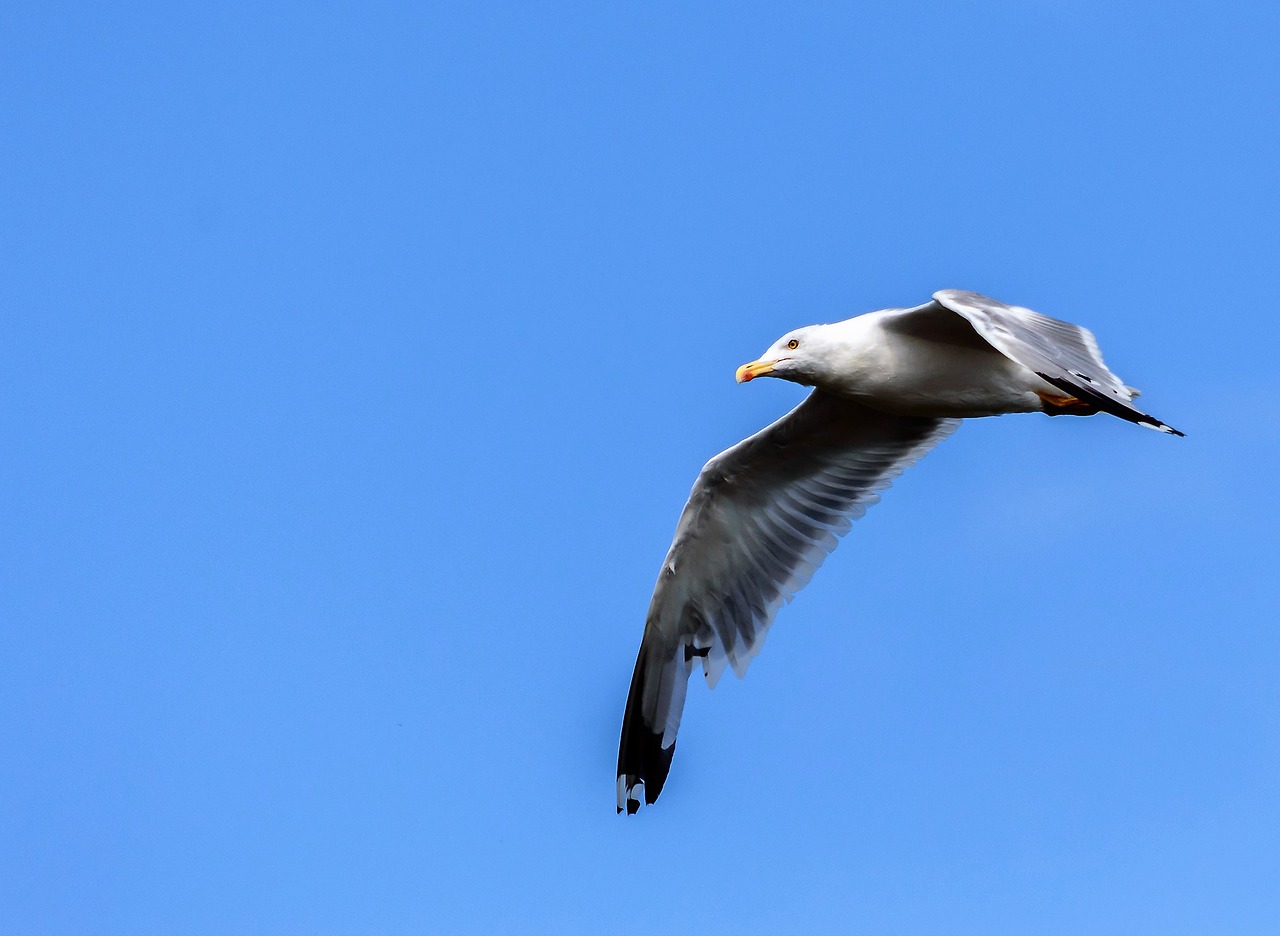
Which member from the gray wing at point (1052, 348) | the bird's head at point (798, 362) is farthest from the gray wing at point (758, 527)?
the gray wing at point (1052, 348)

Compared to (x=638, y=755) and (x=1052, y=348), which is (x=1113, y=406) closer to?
(x=1052, y=348)

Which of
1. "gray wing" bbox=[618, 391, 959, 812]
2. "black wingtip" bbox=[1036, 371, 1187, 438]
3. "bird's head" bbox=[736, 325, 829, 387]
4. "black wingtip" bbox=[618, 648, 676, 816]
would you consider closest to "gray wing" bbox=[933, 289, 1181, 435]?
"black wingtip" bbox=[1036, 371, 1187, 438]

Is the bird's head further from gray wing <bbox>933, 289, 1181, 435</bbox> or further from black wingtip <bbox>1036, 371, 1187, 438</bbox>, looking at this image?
black wingtip <bbox>1036, 371, 1187, 438</bbox>

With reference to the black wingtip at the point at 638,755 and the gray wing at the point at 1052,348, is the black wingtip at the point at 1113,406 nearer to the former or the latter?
the gray wing at the point at 1052,348

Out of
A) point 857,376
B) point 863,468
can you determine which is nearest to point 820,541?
point 863,468

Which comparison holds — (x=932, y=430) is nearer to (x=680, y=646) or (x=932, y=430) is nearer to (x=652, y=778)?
(x=680, y=646)

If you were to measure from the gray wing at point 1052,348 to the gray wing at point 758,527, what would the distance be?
4.24 ft

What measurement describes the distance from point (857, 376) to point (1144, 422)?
155 centimetres

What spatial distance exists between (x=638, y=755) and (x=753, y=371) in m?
2.71

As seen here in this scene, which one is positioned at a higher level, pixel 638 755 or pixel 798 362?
pixel 798 362

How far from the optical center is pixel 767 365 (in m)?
7.38

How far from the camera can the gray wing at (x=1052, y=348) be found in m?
6.25

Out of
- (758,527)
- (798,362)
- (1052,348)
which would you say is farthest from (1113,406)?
(758,527)

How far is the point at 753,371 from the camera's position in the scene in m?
7.36
